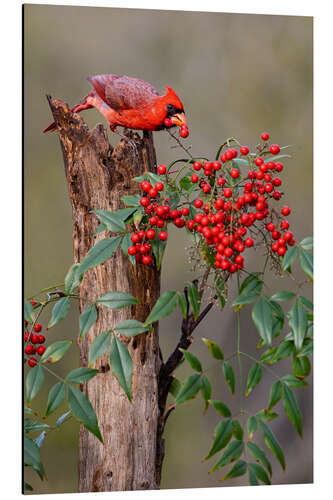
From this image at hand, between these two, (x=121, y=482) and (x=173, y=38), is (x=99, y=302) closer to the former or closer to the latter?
(x=121, y=482)

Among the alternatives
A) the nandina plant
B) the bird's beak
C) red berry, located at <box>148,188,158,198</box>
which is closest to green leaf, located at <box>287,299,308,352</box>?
the nandina plant

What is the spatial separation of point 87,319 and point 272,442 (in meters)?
0.55

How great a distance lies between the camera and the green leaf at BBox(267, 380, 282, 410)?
1.64 metres

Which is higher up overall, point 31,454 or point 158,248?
point 158,248

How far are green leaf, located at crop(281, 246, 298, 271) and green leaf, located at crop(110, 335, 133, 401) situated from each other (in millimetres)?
420

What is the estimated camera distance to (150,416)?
1.68 metres

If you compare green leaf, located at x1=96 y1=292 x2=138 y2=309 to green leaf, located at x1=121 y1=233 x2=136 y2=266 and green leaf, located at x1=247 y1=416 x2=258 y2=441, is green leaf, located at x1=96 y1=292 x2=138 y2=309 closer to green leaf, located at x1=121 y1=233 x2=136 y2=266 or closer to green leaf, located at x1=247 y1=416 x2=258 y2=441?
green leaf, located at x1=121 y1=233 x2=136 y2=266

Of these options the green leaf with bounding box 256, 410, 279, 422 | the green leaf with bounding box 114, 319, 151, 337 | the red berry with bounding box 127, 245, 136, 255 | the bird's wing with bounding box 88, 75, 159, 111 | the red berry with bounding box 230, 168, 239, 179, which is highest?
the bird's wing with bounding box 88, 75, 159, 111

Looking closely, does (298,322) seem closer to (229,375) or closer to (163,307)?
(229,375)

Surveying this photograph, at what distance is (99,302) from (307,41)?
2.96ft

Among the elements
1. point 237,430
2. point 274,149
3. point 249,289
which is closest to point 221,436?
point 237,430

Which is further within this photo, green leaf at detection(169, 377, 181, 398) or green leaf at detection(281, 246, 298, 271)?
green leaf at detection(169, 377, 181, 398)

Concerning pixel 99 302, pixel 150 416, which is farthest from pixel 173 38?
pixel 150 416

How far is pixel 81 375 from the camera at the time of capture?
159 centimetres
